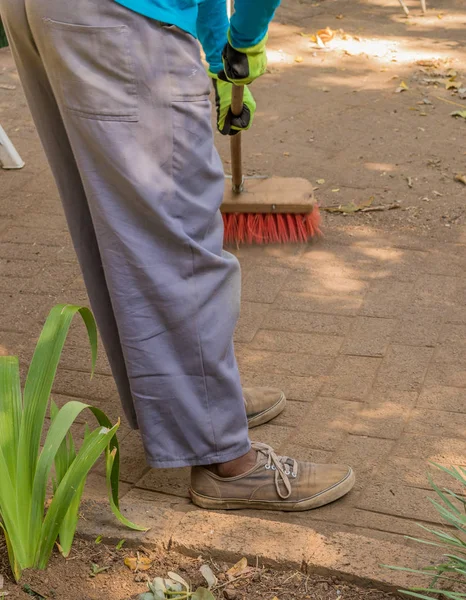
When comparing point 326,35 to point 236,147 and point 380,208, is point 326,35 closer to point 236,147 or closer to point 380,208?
point 380,208

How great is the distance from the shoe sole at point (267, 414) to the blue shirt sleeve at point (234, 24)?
1.15m

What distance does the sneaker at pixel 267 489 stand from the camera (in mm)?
2248

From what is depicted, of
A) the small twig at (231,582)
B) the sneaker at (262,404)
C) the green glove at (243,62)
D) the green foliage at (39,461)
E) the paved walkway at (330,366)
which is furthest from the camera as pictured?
the green glove at (243,62)

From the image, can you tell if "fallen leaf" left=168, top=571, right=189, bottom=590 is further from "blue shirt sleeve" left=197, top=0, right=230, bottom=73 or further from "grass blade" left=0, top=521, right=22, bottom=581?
"blue shirt sleeve" left=197, top=0, right=230, bottom=73

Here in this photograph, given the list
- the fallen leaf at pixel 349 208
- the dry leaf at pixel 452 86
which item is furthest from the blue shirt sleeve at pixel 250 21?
the dry leaf at pixel 452 86

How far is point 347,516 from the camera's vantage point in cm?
223

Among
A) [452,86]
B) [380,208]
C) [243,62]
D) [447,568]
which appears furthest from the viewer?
[452,86]

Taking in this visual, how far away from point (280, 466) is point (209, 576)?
496 millimetres

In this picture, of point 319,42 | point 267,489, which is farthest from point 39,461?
point 319,42

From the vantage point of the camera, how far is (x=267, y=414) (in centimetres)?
264

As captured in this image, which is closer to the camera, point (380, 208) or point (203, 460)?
→ point (203, 460)

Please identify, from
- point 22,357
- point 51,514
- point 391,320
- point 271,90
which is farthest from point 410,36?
point 51,514

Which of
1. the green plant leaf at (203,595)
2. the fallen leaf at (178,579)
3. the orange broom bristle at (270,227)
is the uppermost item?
the green plant leaf at (203,595)

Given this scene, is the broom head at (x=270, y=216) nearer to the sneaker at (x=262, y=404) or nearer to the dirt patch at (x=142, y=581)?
the sneaker at (x=262, y=404)
